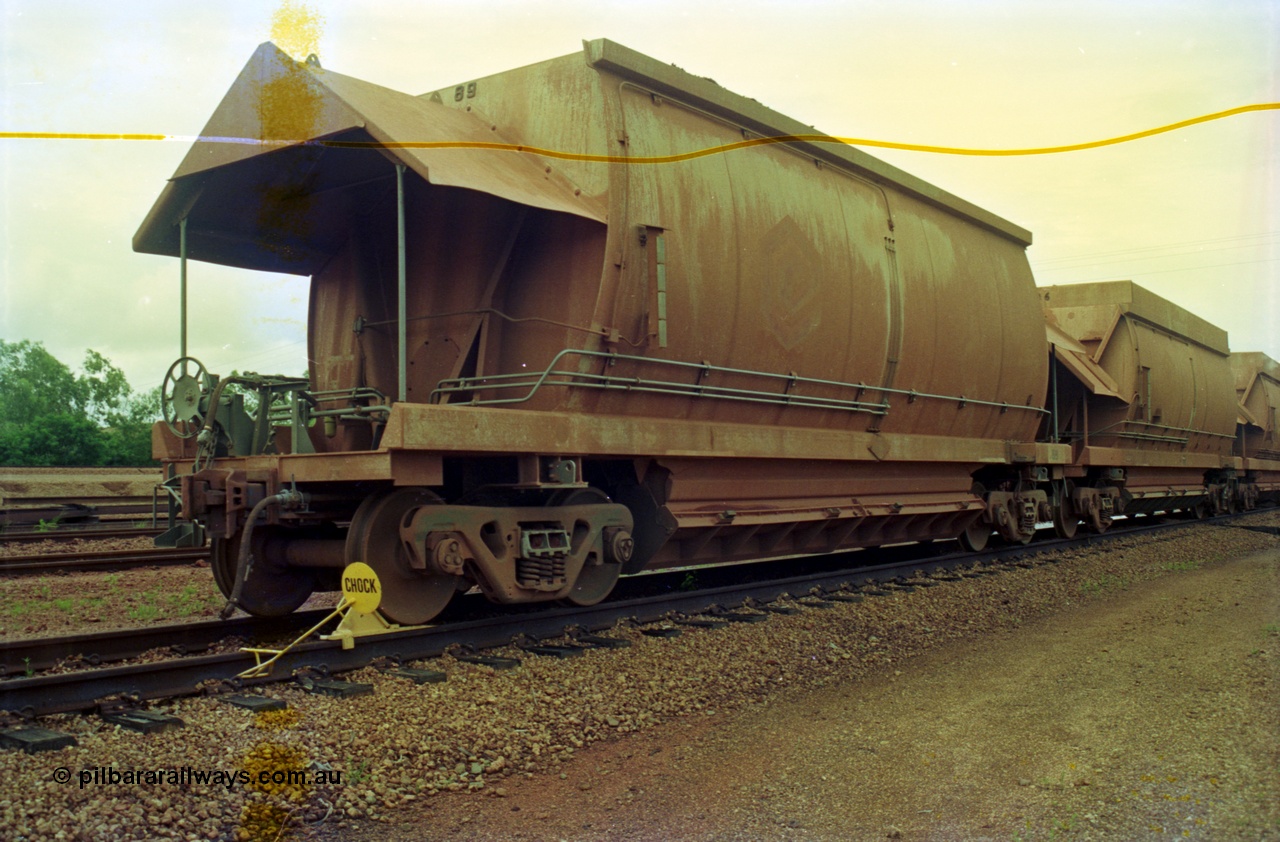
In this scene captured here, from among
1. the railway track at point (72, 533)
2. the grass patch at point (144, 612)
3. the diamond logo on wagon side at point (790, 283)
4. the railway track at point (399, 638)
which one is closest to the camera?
the railway track at point (399, 638)

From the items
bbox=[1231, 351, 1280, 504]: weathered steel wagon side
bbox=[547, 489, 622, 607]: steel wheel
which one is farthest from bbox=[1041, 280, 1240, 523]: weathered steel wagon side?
bbox=[547, 489, 622, 607]: steel wheel

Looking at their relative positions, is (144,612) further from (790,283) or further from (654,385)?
(790,283)

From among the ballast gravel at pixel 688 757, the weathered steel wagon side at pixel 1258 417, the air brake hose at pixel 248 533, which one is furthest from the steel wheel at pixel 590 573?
the weathered steel wagon side at pixel 1258 417

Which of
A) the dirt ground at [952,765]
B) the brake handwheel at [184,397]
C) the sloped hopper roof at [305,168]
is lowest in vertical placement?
the dirt ground at [952,765]

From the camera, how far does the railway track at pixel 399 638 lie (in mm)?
4590

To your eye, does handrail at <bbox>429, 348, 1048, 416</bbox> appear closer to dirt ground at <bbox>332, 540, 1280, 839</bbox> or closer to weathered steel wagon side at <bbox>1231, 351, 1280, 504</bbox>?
dirt ground at <bbox>332, 540, 1280, 839</bbox>

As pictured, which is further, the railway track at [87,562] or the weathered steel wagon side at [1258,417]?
the weathered steel wagon side at [1258,417]

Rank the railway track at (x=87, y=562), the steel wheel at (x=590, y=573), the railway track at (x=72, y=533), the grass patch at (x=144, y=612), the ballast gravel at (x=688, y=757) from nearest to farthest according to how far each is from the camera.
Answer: the ballast gravel at (x=688, y=757) → the steel wheel at (x=590, y=573) → the grass patch at (x=144, y=612) → the railway track at (x=87, y=562) → the railway track at (x=72, y=533)

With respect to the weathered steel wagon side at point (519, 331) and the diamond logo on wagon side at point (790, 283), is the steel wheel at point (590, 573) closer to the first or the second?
the weathered steel wagon side at point (519, 331)

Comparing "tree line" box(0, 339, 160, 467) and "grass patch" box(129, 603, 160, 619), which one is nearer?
"grass patch" box(129, 603, 160, 619)

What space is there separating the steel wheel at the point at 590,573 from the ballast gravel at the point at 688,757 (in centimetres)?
50

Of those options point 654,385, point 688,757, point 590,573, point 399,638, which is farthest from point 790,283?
point 688,757

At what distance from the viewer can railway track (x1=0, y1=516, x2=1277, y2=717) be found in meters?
4.59

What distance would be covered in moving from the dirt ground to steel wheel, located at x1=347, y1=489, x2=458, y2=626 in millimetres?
1859
